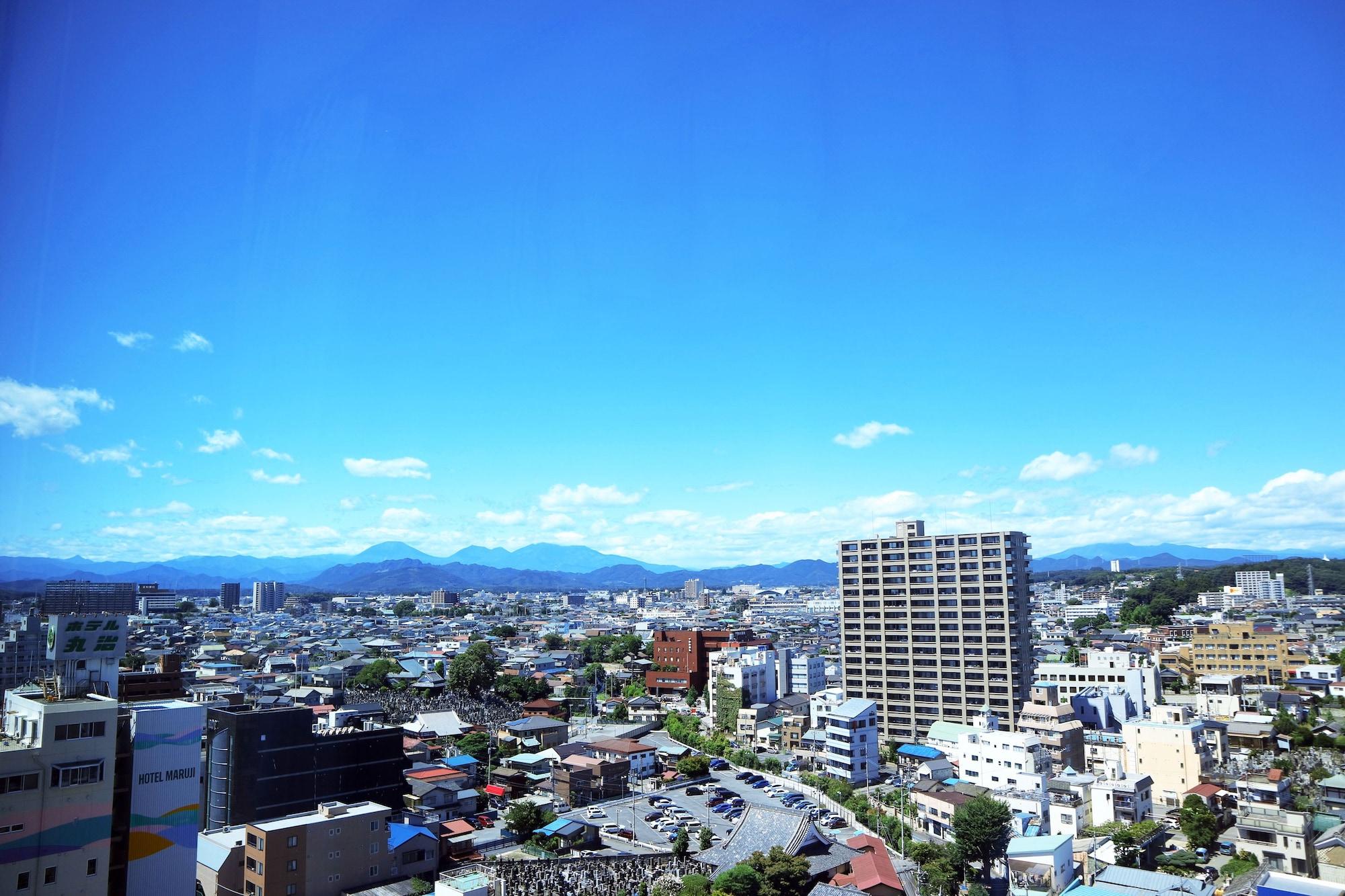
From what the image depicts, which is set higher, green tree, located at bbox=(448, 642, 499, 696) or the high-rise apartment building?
the high-rise apartment building

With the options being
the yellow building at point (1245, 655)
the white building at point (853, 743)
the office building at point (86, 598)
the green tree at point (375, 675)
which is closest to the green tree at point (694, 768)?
the white building at point (853, 743)

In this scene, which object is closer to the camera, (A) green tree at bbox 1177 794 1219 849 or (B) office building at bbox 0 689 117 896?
(B) office building at bbox 0 689 117 896

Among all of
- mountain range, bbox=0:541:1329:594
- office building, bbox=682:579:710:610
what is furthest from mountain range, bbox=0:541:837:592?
office building, bbox=682:579:710:610

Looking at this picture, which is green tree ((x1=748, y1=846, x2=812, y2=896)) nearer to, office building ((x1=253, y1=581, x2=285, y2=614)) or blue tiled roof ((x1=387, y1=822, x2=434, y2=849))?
blue tiled roof ((x1=387, y1=822, x2=434, y2=849))

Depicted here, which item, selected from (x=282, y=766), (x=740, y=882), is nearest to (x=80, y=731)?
(x=282, y=766)

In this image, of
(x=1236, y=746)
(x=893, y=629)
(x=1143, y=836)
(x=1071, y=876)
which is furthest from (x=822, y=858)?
(x=1236, y=746)

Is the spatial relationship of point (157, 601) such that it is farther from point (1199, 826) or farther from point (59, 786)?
point (1199, 826)

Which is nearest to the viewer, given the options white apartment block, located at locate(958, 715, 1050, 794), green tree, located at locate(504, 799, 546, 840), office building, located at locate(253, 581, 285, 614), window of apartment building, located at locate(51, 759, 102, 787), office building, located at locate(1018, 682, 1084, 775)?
window of apartment building, located at locate(51, 759, 102, 787)

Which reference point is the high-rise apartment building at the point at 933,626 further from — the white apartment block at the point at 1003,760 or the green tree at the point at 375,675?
the green tree at the point at 375,675
